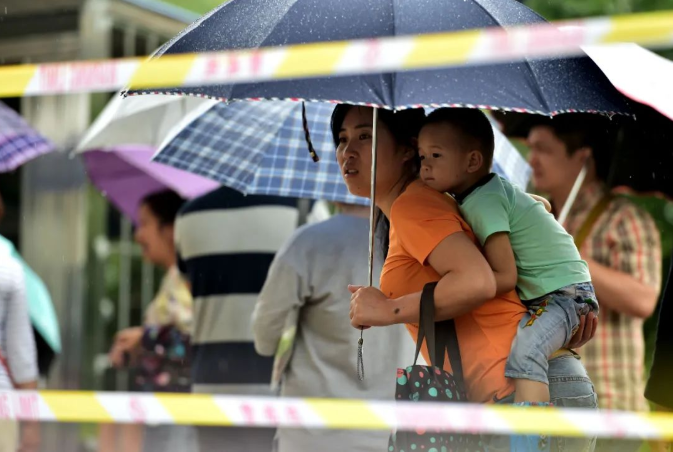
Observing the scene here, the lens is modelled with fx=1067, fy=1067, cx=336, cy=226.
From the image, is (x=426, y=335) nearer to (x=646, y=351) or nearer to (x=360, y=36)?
(x=360, y=36)

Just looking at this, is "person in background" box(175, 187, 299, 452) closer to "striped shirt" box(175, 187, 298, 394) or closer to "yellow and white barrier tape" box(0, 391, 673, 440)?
"striped shirt" box(175, 187, 298, 394)

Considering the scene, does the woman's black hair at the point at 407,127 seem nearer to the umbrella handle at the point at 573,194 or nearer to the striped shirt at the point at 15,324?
the umbrella handle at the point at 573,194

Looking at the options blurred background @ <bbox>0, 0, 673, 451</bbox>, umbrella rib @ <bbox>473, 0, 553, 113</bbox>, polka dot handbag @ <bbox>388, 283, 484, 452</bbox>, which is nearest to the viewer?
polka dot handbag @ <bbox>388, 283, 484, 452</bbox>

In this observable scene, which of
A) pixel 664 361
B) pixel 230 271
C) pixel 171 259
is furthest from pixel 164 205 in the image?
pixel 664 361

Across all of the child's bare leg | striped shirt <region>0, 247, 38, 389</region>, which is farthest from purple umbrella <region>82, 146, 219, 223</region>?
the child's bare leg

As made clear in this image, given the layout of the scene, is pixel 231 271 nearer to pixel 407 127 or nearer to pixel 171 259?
pixel 171 259

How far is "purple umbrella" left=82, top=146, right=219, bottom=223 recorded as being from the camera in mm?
5895

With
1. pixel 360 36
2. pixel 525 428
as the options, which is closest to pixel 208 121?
pixel 360 36

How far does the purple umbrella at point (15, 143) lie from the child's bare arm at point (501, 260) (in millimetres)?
3189

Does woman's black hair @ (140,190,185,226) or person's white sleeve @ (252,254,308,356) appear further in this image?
woman's black hair @ (140,190,185,226)

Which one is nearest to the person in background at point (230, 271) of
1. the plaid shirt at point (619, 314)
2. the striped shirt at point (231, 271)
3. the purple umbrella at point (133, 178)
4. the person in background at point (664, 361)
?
the striped shirt at point (231, 271)

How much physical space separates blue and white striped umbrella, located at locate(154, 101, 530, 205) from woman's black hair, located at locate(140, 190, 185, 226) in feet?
4.30

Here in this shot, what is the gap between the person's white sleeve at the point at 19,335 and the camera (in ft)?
14.1

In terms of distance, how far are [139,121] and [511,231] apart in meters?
3.00
